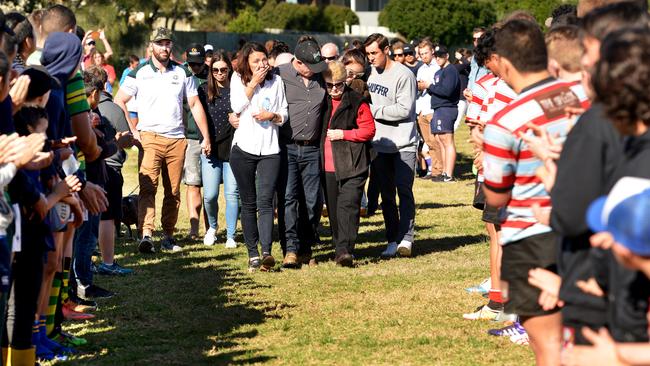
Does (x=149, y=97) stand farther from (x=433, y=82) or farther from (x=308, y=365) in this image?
(x=433, y=82)

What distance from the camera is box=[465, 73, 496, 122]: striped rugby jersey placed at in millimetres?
9273

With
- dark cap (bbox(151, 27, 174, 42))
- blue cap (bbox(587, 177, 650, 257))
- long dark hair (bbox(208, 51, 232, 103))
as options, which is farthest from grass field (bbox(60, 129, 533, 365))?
blue cap (bbox(587, 177, 650, 257))

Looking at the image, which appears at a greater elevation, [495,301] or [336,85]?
[336,85]

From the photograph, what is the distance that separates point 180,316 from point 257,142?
2448 millimetres

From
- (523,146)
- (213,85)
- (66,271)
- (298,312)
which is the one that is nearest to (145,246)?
(213,85)

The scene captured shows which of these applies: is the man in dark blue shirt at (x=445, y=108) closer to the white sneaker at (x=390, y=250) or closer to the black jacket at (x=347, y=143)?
the white sneaker at (x=390, y=250)

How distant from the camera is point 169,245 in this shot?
12953 mm

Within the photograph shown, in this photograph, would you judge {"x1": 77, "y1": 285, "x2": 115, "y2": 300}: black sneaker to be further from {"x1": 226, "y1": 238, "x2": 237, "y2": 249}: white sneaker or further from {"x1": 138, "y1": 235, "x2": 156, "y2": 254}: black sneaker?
{"x1": 226, "y1": 238, "x2": 237, "y2": 249}: white sneaker

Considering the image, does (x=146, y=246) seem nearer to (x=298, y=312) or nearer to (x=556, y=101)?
(x=298, y=312)

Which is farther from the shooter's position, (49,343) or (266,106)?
(266,106)

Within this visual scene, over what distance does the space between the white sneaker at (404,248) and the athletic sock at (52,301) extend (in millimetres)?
5287

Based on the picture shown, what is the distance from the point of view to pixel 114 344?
8.05 m

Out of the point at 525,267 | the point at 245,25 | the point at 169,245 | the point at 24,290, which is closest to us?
the point at 525,267

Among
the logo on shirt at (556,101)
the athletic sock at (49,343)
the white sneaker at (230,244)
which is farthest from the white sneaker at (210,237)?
the logo on shirt at (556,101)
